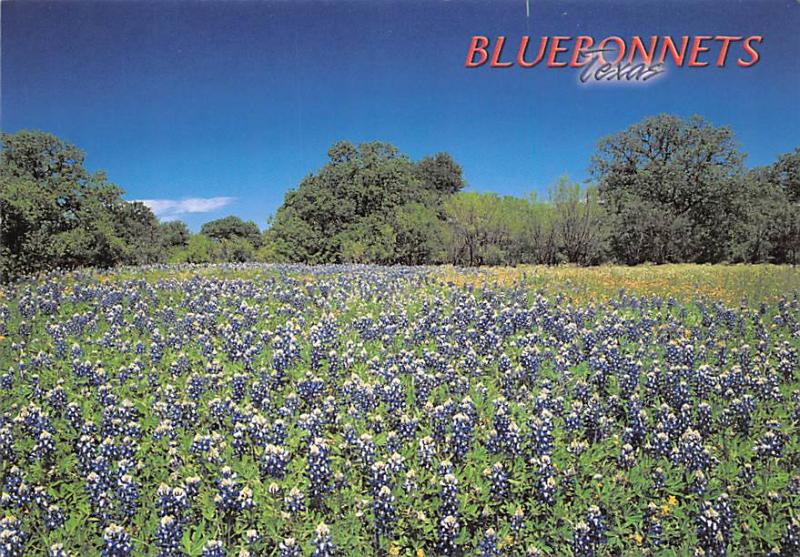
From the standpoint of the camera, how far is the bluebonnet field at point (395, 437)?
2.97m

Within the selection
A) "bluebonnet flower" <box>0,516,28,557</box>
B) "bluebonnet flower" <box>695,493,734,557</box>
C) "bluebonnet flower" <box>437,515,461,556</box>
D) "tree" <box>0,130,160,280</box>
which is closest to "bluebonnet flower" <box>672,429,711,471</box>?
"bluebonnet flower" <box>695,493,734,557</box>

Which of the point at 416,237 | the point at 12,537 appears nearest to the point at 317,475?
the point at 12,537

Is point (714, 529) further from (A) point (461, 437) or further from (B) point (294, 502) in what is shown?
(B) point (294, 502)

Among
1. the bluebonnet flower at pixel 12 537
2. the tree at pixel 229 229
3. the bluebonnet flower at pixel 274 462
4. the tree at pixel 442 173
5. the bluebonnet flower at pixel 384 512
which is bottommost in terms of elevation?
the bluebonnet flower at pixel 12 537

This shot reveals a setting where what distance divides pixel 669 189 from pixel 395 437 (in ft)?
87.4

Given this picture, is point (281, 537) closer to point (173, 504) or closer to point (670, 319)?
point (173, 504)

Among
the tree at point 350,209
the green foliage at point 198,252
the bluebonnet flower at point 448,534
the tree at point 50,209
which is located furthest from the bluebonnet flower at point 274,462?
the green foliage at point 198,252

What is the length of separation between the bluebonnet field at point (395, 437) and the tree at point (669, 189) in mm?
20081

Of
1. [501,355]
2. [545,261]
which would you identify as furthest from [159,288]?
[545,261]

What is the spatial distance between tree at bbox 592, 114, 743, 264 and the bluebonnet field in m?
20.1

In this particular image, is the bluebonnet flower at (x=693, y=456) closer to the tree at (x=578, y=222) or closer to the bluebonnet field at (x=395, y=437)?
the bluebonnet field at (x=395, y=437)

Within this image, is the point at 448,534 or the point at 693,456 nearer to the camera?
the point at 448,534

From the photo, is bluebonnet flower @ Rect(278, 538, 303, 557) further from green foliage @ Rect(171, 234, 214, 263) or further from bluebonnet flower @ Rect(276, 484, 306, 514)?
green foliage @ Rect(171, 234, 214, 263)

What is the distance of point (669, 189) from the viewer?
26.2 m
